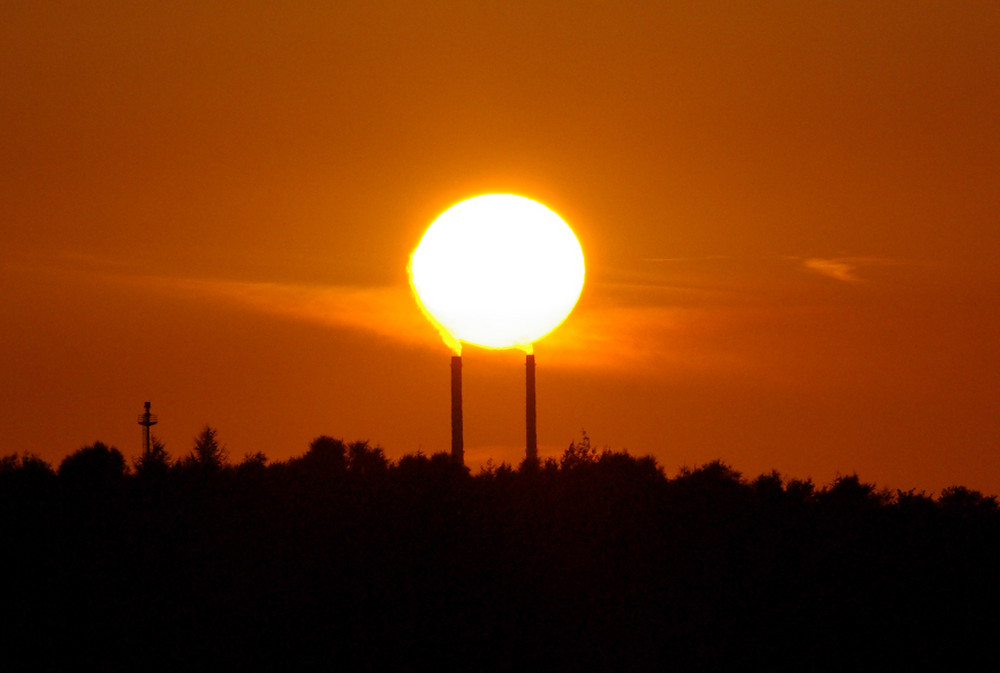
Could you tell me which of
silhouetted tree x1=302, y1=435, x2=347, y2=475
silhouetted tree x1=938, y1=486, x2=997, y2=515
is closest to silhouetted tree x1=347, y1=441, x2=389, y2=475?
silhouetted tree x1=302, y1=435, x2=347, y2=475

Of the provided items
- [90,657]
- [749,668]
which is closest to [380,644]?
[90,657]

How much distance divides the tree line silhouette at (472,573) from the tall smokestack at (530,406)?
731 inches

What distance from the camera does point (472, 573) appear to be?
37.3m

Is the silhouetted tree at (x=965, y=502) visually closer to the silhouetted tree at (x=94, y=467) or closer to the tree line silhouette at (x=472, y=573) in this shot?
the tree line silhouette at (x=472, y=573)

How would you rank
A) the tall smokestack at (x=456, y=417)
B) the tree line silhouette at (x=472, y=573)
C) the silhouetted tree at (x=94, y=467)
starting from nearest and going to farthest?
the tree line silhouette at (x=472, y=573), the silhouetted tree at (x=94, y=467), the tall smokestack at (x=456, y=417)

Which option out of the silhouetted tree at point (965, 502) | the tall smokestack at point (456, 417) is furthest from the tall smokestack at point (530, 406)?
the silhouetted tree at point (965, 502)

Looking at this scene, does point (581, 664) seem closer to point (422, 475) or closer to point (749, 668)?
point (749, 668)

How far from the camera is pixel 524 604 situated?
119ft

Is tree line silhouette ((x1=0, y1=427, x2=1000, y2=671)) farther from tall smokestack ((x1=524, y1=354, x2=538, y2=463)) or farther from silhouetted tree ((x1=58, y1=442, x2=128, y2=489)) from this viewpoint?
tall smokestack ((x1=524, y1=354, x2=538, y2=463))

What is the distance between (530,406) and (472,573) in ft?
92.2

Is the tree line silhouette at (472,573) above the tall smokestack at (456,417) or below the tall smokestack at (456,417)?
below

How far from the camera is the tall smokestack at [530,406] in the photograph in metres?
64.6

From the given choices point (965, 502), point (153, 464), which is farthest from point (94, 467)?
A: point (965, 502)

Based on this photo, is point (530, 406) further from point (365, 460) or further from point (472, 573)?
point (472, 573)
